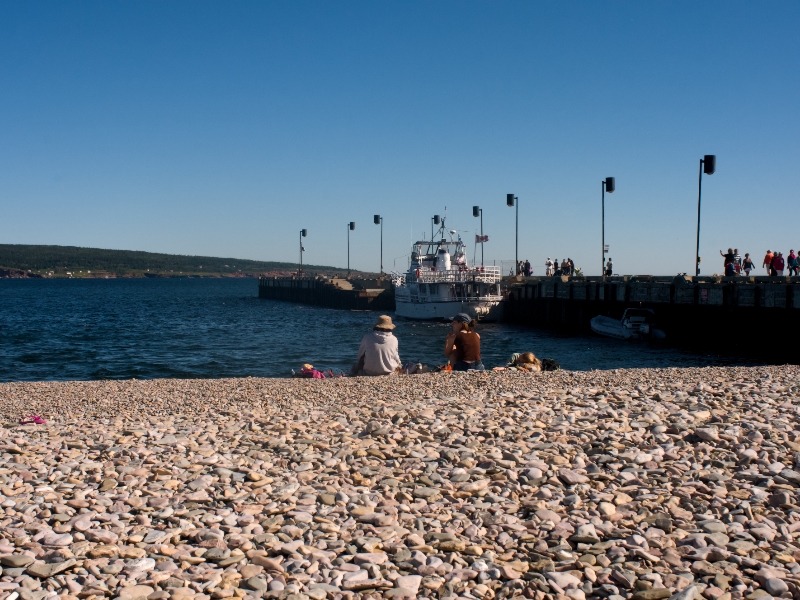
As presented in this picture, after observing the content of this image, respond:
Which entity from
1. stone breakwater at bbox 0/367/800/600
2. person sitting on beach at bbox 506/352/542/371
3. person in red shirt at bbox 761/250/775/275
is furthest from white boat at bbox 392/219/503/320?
stone breakwater at bbox 0/367/800/600

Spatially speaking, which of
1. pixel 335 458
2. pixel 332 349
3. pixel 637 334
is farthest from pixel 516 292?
pixel 335 458

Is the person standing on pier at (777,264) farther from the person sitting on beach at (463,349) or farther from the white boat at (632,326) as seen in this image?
the person sitting on beach at (463,349)

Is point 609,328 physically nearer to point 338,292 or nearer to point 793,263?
point 793,263

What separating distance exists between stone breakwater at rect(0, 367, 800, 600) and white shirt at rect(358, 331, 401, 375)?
387 cm

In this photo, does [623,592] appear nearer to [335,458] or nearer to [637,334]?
[335,458]

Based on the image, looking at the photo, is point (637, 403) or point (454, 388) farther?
point (454, 388)

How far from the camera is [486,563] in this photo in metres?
4.57

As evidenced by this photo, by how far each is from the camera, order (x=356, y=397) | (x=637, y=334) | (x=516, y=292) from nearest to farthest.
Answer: (x=356, y=397)
(x=637, y=334)
(x=516, y=292)

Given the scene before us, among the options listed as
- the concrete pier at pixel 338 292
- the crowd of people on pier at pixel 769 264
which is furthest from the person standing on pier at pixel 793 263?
the concrete pier at pixel 338 292

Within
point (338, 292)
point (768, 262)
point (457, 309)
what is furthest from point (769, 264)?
point (338, 292)

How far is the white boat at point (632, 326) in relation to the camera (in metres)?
31.6

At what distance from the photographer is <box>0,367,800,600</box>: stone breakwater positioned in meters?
4.34

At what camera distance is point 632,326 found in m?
32.1

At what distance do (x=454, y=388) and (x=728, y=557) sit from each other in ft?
20.3
